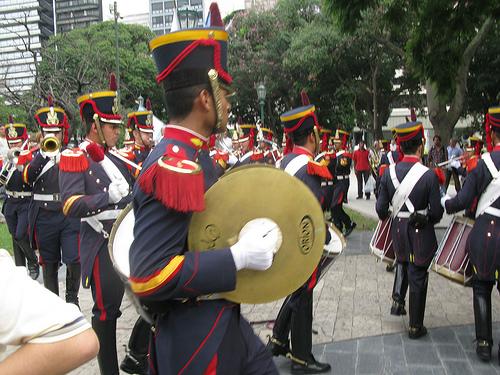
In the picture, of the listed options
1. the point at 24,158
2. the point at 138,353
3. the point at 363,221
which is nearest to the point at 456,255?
the point at 138,353

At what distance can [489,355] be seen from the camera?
454 centimetres

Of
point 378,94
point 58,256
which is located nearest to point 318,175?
point 58,256

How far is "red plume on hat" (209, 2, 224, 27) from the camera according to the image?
2252 mm

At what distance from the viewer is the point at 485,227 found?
14.8 ft

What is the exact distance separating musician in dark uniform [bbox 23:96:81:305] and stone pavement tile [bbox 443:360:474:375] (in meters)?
3.83

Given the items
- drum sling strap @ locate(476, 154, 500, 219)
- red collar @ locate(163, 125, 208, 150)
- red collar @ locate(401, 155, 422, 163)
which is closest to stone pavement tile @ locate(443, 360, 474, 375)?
drum sling strap @ locate(476, 154, 500, 219)

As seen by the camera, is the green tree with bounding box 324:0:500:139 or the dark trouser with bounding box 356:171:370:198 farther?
the dark trouser with bounding box 356:171:370:198

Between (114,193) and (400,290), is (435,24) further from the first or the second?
(114,193)

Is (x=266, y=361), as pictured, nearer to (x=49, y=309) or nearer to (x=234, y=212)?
(x=234, y=212)

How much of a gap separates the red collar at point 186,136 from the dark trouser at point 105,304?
2.01m

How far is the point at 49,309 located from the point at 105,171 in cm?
298

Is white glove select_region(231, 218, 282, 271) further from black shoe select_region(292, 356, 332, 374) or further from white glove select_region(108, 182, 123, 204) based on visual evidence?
black shoe select_region(292, 356, 332, 374)

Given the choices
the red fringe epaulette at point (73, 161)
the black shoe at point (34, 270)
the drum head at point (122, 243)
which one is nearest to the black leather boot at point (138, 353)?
the red fringe epaulette at point (73, 161)

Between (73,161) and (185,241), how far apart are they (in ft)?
7.54
